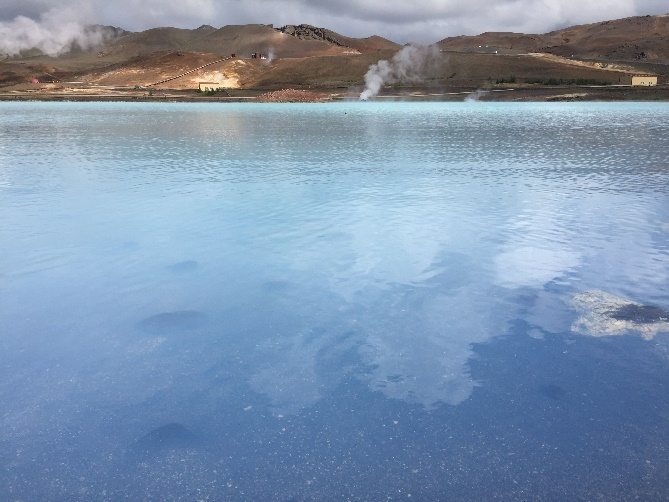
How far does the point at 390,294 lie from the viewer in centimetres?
988

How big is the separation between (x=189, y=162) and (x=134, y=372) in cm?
2024

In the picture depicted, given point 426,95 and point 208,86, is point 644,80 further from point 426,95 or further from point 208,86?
point 208,86

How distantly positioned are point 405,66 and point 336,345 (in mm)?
156463

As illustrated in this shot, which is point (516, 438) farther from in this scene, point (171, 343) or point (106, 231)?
point (106, 231)

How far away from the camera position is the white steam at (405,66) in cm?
14262

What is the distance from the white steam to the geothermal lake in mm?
126381

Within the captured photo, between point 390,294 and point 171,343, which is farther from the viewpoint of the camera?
point 390,294

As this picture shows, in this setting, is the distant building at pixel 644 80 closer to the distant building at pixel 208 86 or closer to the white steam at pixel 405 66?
the white steam at pixel 405 66

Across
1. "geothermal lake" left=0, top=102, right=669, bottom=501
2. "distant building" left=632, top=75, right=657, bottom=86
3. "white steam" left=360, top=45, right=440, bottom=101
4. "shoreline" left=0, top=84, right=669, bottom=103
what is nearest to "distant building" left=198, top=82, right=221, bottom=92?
"shoreline" left=0, top=84, right=669, bottom=103

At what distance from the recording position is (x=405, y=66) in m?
154

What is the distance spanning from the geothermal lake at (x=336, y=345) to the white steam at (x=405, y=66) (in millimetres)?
126381

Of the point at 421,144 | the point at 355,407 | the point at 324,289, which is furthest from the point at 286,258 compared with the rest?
the point at 421,144

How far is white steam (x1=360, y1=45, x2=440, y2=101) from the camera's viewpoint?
14262 centimetres

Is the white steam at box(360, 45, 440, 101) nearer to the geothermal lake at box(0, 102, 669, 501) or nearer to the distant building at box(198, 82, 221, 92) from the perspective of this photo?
the distant building at box(198, 82, 221, 92)
